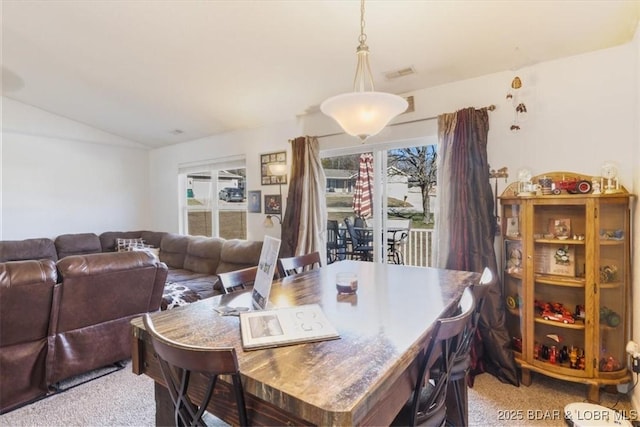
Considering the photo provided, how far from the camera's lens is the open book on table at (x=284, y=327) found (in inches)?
41.0

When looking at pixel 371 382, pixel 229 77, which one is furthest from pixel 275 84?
pixel 371 382

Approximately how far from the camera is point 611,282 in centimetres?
208

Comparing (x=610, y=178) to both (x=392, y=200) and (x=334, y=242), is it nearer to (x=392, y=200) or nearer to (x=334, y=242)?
(x=392, y=200)

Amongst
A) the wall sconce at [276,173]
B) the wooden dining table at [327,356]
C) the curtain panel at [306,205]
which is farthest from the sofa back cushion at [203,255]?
the wooden dining table at [327,356]

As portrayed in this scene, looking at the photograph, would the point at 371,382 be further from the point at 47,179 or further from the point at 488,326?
the point at 47,179

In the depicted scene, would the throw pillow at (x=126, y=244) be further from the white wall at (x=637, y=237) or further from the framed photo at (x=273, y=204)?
the white wall at (x=637, y=237)

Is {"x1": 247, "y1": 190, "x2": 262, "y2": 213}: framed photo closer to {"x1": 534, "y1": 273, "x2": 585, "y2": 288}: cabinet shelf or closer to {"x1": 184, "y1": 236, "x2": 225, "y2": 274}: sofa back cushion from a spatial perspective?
{"x1": 184, "y1": 236, "x2": 225, "y2": 274}: sofa back cushion

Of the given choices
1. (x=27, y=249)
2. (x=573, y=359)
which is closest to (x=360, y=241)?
(x=573, y=359)

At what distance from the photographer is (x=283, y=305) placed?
1450mm

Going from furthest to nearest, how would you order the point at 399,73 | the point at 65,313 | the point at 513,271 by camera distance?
1. the point at 399,73
2. the point at 513,271
3. the point at 65,313

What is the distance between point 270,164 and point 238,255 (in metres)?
1.20

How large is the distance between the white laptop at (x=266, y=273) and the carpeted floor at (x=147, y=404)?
48.0 inches

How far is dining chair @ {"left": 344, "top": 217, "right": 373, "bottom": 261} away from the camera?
3.53 m

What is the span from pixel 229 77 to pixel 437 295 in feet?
9.05
